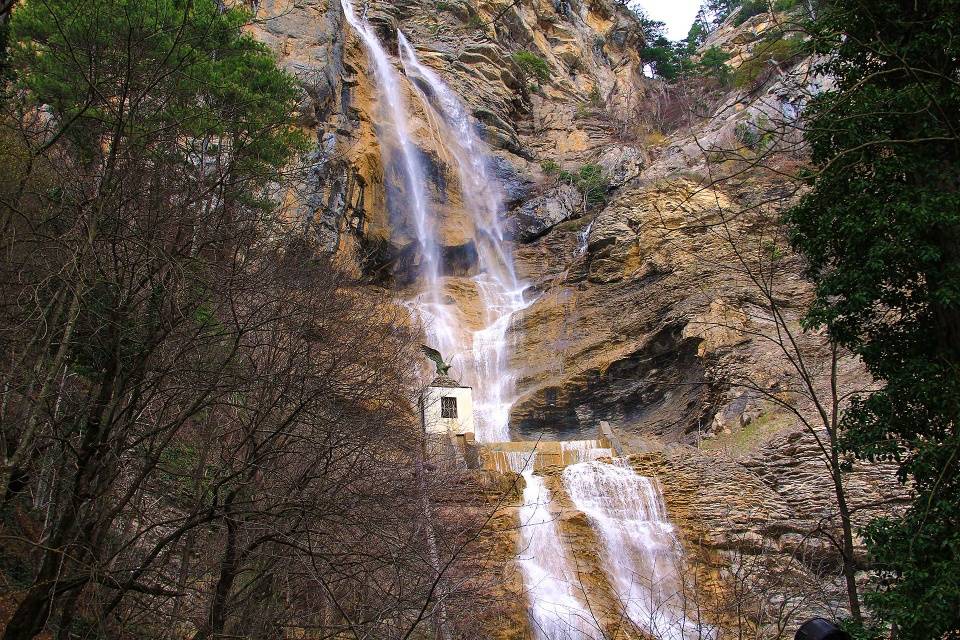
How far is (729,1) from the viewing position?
69.1 m

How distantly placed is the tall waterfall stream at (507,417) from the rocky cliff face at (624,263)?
0.68m

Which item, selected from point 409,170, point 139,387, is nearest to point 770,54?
point 139,387

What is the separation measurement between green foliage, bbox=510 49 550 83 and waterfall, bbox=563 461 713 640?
114ft

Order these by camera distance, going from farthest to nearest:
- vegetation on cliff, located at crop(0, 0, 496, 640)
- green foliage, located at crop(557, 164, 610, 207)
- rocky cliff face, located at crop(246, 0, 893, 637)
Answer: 1. green foliage, located at crop(557, 164, 610, 207)
2. rocky cliff face, located at crop(246, 0, 893, 637)
3. vegetation on cliff, located at crop(0, 0, 496, 640)

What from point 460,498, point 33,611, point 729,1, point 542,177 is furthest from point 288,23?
point 729,1

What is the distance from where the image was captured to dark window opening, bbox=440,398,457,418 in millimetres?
24031

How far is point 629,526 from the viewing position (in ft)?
56.2

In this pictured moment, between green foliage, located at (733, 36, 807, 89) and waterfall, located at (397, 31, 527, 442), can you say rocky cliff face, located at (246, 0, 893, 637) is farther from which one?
waterfall, located at (397, 31, 527, 442)

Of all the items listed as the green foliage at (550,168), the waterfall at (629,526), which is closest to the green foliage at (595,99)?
the green foliage at (550,168)

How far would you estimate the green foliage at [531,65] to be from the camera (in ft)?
153

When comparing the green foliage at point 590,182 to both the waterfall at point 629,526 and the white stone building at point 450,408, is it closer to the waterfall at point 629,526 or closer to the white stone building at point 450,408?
the white stone building at point 450,408

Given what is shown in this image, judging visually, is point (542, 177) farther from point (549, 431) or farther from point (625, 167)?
point (549, 431)

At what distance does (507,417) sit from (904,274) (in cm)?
2034

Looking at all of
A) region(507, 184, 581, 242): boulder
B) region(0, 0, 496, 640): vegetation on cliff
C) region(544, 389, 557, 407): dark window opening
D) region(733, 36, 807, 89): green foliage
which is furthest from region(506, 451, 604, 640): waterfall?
region(507, 184, 581, 242): boulder
